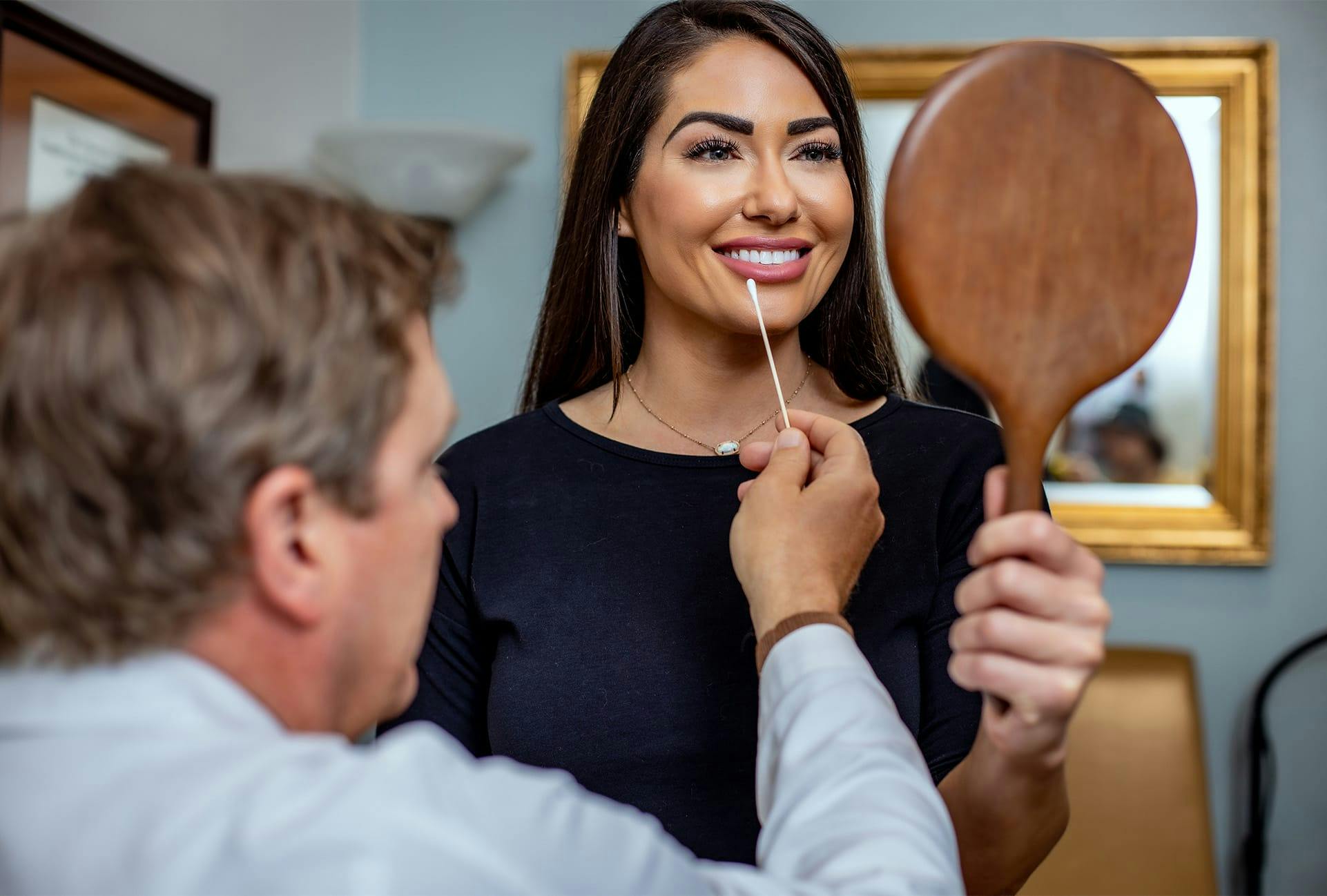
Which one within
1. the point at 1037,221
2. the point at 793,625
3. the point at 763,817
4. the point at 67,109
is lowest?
the point at 763,817

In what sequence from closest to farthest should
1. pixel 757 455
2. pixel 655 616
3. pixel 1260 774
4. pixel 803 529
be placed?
1. pixel 803 529
2. pixel 757 455
3. pixel 655 616
4. pixel 1260 774

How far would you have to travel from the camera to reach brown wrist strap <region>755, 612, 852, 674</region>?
747mm

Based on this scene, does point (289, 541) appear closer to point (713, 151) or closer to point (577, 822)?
point (577, 822)

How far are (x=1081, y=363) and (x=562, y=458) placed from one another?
61 centimetres

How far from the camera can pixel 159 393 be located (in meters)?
0.55

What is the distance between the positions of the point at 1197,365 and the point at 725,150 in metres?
1.80

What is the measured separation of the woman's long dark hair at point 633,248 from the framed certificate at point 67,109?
1.94ft

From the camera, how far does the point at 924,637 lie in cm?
107

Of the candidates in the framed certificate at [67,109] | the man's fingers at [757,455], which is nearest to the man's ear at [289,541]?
the man's fingers at [757,455]

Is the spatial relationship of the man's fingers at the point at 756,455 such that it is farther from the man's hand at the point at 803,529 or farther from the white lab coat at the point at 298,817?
the white lab coat at the point at 298,817

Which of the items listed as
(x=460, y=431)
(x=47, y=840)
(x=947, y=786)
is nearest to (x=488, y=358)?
(x=460, y=431)

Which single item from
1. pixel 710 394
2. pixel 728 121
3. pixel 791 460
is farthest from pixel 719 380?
pixel 791 460

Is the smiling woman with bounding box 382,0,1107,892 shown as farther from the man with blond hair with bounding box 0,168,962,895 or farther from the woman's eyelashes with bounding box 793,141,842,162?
the man with blond hair with bounding box 0,168,962,895

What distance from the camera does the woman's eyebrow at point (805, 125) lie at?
113cm
